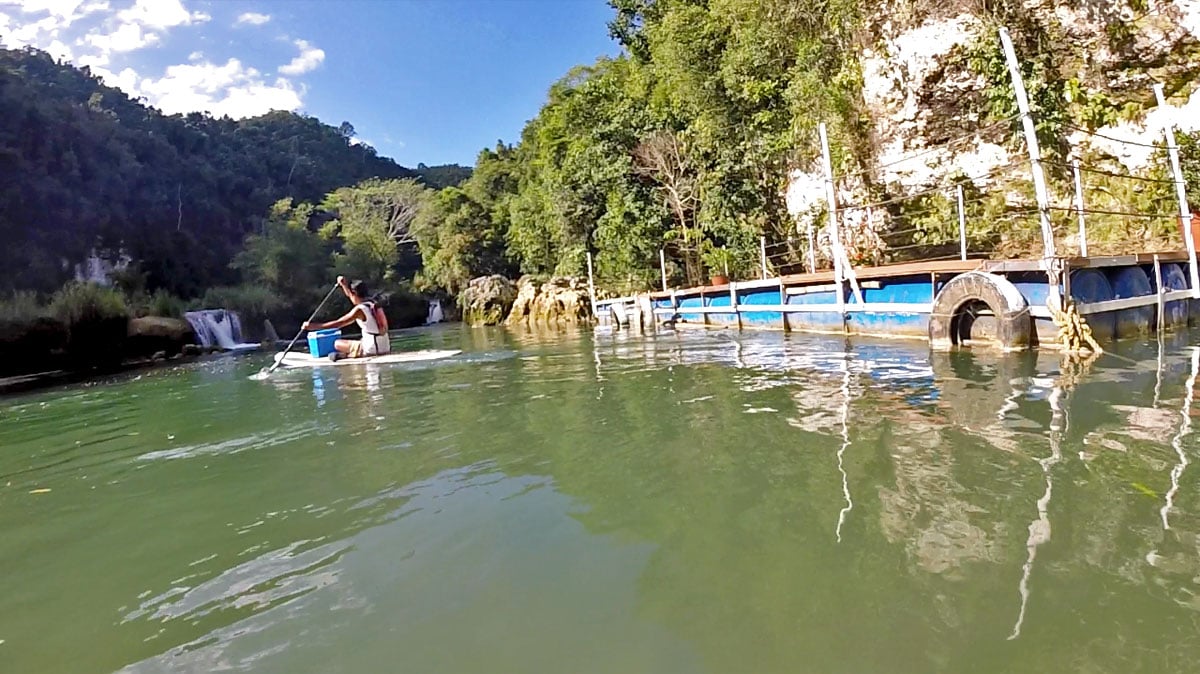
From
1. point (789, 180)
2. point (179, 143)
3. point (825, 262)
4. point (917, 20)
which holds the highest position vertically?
point (179, 143)

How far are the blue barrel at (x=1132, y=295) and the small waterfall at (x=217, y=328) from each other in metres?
24.4

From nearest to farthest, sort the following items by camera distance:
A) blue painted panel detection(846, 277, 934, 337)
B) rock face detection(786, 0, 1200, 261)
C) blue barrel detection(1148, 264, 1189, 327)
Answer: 1. blue barrel detection(1148, 264, 1189, 327)
2. blue painted panel detection(846, 277, 934, 337)
3. rock face detection(786, 0, 1200, 261)

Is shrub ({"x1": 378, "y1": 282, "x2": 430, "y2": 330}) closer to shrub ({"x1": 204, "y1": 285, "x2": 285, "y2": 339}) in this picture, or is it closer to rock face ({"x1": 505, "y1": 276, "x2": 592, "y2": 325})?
shrub ({"x1": 204, "y1": 285, "x2": 285, "y2": 339})

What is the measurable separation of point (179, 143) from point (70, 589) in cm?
5602

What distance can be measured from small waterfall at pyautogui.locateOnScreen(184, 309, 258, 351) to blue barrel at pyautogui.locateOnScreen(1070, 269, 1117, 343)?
2412 cm

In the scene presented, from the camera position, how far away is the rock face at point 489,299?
2992 centimetres

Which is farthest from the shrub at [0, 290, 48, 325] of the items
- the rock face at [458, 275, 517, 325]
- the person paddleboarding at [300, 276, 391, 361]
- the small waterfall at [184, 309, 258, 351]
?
the rock face at [458, 275, 517, 325]

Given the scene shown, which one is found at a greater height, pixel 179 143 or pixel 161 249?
pixel 179 143

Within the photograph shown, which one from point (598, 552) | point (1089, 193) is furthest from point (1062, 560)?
point (1089, 193)

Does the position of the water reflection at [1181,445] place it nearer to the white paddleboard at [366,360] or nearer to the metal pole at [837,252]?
the metal pole at [837,252]

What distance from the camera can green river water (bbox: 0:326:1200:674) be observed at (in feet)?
6.30

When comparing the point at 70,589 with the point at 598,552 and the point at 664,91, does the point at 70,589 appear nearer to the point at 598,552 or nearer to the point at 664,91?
the point at 598,552

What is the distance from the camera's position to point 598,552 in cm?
265

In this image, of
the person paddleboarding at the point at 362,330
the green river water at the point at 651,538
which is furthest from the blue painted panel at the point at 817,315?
the person paddleboarding at the point at 362,330
